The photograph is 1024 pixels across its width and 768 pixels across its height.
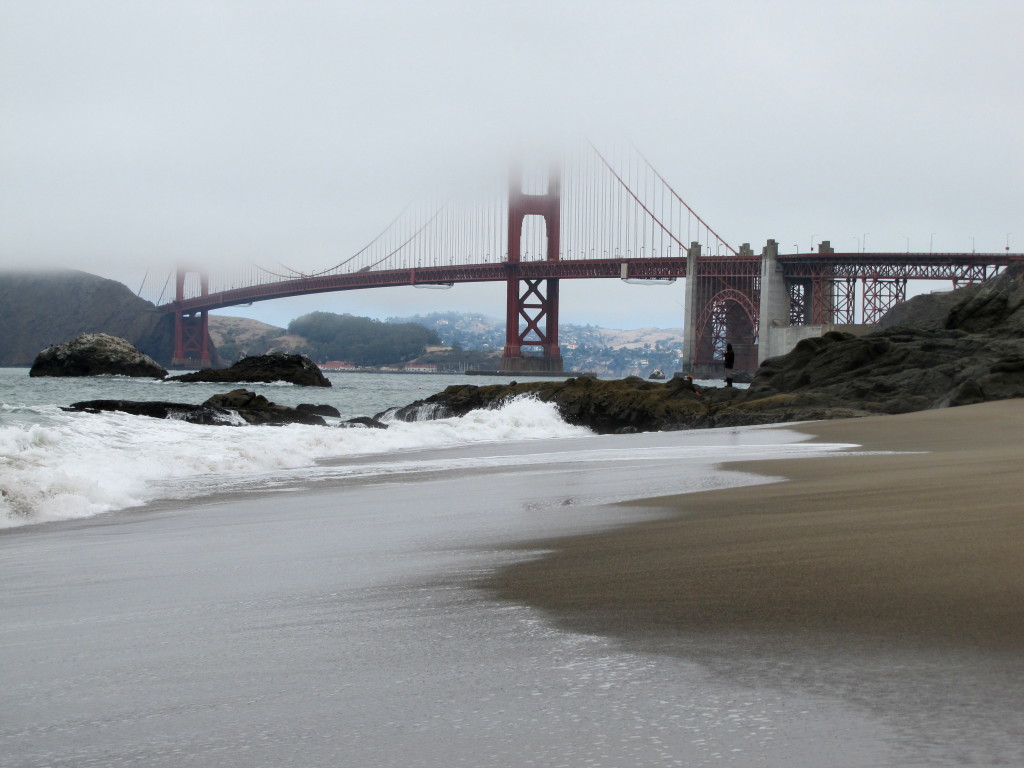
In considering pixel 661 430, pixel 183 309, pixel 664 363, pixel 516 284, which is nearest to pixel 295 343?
pixel 664 363

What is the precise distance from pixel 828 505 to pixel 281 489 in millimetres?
3568

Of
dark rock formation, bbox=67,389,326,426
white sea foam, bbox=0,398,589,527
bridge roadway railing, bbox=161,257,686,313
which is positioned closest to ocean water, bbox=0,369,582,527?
white sea foam, bbox=0,398,589,527

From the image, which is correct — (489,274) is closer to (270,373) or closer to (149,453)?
(270,373)

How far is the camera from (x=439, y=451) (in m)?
11.1

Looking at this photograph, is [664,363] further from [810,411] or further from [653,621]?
[653,621]

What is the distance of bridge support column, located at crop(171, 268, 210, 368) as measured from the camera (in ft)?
267

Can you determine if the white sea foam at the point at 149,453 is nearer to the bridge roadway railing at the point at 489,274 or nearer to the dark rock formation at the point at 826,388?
the dark rock formation at the point at 826,388

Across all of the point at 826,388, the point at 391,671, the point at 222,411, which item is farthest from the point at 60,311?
the point at 391,671

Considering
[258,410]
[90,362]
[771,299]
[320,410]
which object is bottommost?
[320,410]

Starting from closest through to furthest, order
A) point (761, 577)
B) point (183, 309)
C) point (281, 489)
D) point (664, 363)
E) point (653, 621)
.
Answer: point (653, 621) < point (761, 577) < point (281, 489) < point (183, 309) < point (664, 363)

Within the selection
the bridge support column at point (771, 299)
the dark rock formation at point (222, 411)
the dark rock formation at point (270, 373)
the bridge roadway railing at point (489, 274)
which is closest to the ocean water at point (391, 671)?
the dark rock formation at point (222, 411)

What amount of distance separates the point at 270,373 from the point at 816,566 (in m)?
42.9

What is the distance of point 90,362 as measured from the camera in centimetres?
5272

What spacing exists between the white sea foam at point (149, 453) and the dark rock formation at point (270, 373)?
2822 centimetres
